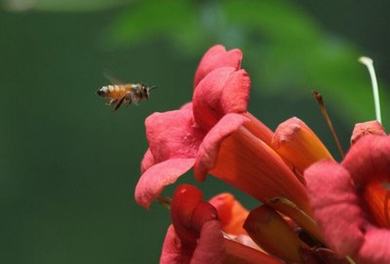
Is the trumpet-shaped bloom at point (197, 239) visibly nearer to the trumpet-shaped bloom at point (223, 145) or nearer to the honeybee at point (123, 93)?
the trumpet-shaped bloom at point (223, 145)

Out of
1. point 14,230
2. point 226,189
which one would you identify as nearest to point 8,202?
point 14,230

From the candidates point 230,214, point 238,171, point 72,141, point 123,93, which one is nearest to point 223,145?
point 238,171

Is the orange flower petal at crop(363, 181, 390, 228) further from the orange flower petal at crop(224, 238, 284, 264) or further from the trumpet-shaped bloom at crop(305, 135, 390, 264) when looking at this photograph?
the orange flower petal at crop(224, 238, 284, 264)

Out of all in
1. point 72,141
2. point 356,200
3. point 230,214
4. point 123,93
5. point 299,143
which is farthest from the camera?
point 72,141

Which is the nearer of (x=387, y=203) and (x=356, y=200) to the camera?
(x=356, y=200)

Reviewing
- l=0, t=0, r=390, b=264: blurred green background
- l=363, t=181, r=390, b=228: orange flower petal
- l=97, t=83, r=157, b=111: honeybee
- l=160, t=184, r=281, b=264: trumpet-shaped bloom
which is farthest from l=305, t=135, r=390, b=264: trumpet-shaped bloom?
l=0, t=0, r=390, b=264: blurred green background

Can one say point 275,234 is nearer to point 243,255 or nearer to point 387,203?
point 243,255

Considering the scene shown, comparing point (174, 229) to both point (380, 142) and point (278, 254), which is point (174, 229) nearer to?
point (278, 254)
